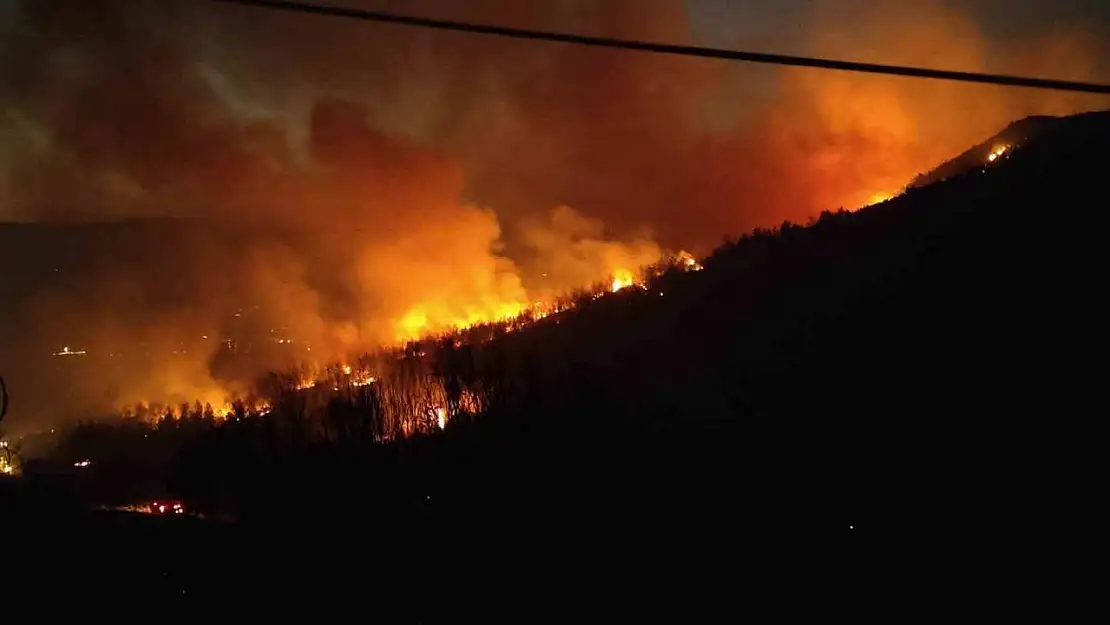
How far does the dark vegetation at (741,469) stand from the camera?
294 inches

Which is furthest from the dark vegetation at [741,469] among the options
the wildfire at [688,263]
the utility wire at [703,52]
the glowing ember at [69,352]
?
the glowing ember at [69,352]

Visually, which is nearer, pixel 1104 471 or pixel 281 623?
pixel 281 623

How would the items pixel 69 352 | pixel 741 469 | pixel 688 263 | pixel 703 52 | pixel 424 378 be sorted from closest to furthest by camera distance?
pixel 703 52
pixel 741 469
pixel 424 378
pixel 688 263
pixel 69 352

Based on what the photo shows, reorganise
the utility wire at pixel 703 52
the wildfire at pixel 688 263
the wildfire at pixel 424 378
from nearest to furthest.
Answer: the utility wire at pixel 703 52 → the wildfire at pixel 424 378 → the wildfire at pixel 688 263

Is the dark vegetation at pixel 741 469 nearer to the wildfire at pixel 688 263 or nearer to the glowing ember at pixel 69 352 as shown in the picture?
the wildfire at pixel 688 263

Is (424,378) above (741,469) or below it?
above

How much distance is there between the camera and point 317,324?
55.1 m

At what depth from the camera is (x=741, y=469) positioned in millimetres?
10648

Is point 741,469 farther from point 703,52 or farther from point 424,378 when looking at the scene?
point 424,378

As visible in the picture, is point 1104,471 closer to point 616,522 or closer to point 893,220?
point 616,522

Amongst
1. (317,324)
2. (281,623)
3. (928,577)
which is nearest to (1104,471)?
(928,577)

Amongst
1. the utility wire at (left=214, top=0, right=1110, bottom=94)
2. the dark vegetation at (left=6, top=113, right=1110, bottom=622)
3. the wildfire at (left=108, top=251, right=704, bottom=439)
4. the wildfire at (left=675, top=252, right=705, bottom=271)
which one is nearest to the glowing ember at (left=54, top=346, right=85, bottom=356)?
the wildfire at (left=108, top=251, right=704, bottom=439)

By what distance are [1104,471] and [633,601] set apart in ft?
19.8

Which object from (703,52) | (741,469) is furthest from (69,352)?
(703,52)
